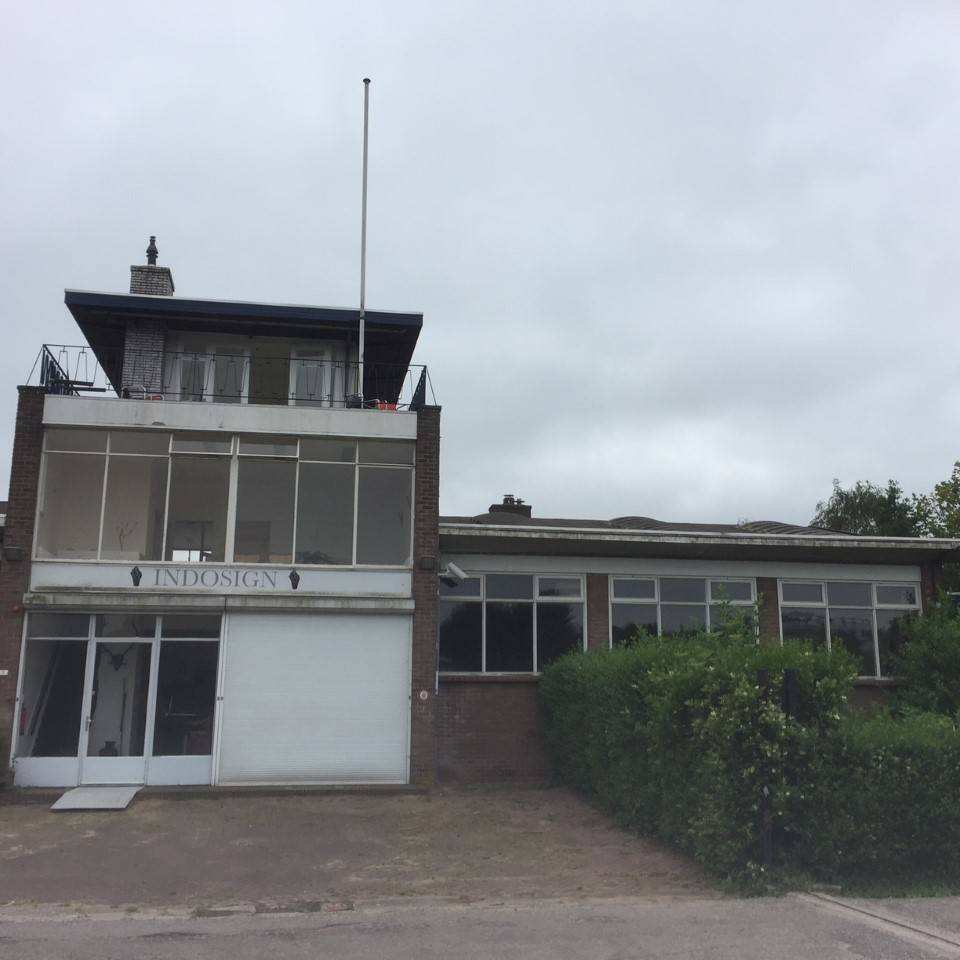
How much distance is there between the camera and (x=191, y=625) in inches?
581

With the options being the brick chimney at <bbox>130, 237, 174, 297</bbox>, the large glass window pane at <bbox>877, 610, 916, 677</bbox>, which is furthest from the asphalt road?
the brick chimney at <bbox>130, 237, 174, 297</bbox>

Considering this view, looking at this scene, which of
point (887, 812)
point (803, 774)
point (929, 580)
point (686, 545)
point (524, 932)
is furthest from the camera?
point (929, 580)

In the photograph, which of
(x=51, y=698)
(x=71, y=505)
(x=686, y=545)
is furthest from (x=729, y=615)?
(x=71, y=505)

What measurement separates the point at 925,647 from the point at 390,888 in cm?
1049

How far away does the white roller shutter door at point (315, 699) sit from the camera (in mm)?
14422

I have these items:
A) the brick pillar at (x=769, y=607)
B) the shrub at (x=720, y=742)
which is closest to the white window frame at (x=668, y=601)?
the brick pillar at (x=769, y=607)

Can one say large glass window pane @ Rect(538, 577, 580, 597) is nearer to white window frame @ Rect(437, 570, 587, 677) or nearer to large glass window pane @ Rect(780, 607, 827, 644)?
white window frame @ Rect(437, 570, 587, 677)

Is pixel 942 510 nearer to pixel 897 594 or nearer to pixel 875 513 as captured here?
pixel 875 513

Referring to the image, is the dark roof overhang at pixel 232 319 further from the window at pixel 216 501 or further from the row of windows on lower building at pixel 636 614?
the row of windows on lower building at pixel 636 614

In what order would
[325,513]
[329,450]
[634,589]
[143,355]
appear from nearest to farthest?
1. [325,513]
2. [329,450]
3. [634,589]
4. [143,355]

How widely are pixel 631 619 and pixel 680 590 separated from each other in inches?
43.4

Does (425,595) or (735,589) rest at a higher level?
(735,589)

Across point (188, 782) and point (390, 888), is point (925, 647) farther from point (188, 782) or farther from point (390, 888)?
point (188, 782)

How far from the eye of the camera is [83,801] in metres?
13.1
